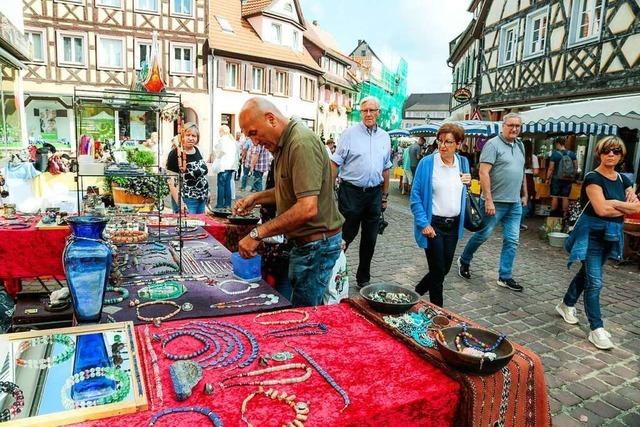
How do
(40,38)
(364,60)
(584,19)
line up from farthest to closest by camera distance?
(364,60), (40,38), (584,19)

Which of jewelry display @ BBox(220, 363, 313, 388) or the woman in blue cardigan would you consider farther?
the woman in blue cardigan

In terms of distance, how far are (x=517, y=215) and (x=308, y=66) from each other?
23149 mm

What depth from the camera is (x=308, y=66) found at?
26.6 meters

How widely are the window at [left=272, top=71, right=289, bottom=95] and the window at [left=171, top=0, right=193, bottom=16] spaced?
5.78 metres

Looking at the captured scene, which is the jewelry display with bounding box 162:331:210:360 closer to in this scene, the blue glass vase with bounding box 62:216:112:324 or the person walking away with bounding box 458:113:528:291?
the blue glass vase with bounding box 62:216:112:324

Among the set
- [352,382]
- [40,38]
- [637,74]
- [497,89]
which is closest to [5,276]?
[352,382]

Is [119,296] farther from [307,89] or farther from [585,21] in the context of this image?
[307,89]

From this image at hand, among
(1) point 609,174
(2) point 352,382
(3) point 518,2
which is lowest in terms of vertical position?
(2) point 352,382

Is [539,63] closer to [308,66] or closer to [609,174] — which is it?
[609,174]

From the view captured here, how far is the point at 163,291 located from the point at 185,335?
0.60 meters

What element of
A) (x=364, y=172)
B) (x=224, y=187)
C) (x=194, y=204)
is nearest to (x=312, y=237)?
(x=364, y=172)

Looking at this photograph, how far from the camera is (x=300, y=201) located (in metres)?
2.26

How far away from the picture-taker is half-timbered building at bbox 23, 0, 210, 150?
18.6m

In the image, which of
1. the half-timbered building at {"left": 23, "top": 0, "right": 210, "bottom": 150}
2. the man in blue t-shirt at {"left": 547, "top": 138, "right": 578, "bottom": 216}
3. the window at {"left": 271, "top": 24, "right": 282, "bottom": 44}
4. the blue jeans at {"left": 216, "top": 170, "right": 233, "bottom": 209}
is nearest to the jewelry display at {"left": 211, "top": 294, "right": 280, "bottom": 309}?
the blue jeans at {"left": 216, "top": 170, "right": 233, "bottom": 209}
